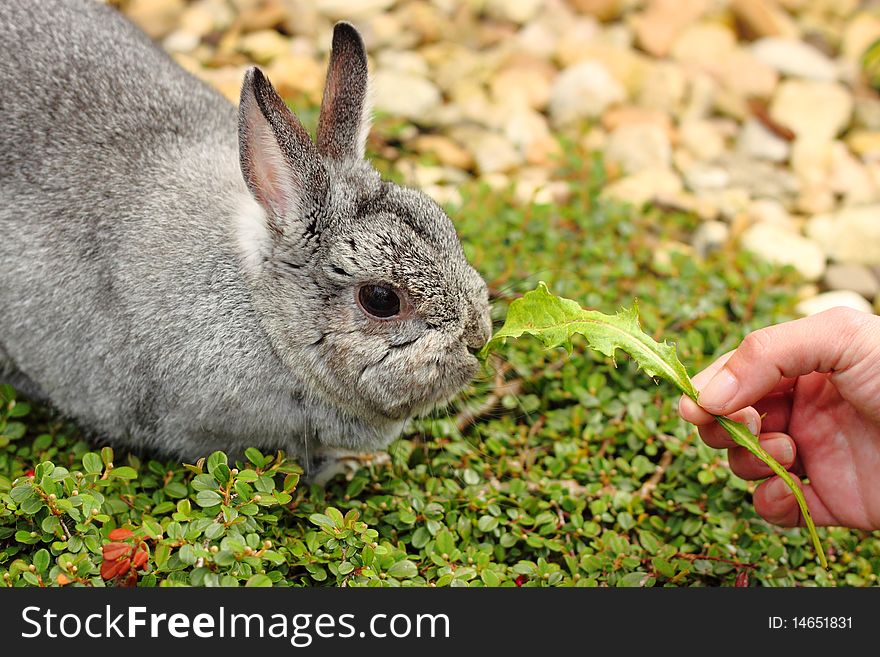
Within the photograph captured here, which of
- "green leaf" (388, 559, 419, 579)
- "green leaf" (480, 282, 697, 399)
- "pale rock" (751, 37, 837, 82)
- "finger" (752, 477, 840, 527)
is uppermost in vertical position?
"pale rock" (751, 37, 837, 82)

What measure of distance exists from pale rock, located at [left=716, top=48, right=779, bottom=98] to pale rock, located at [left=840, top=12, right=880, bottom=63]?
33.2 inches

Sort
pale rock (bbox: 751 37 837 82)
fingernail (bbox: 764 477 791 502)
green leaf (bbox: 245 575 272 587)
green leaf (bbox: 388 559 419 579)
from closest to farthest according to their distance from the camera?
1. green leaf (bbox: 245 575 272 587)
2. green leaf (bbox: 388 559 419 579)
3. fingernail (bbox: 764 477 791 502)
4. pale rock (bbox: 751 37 837 82)

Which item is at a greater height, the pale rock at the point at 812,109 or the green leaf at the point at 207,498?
the pale rock at the point at 812,109

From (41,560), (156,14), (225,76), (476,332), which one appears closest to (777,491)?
(476,332)

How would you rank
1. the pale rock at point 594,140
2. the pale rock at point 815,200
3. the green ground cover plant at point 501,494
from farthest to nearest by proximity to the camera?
1. the pale rock at point 594,140
2. the pale rock at point 815,200
3. the green ground cover plant at point 501,494

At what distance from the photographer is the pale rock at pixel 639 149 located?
645 centimetres

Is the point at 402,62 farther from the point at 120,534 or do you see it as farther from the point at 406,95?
the point at 120,534

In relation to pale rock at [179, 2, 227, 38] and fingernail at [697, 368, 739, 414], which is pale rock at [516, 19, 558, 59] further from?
fingernail at [697, 368, 739, 414]

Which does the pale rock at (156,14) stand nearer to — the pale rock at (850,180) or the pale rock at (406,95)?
the pale rock at (406,95)

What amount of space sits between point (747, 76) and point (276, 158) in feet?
16.5

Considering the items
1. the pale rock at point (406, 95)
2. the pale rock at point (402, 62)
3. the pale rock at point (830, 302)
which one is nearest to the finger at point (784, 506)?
the pale rock at point (830, 302)

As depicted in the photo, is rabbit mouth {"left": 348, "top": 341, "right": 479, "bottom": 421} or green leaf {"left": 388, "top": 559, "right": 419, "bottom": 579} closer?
green leaf {"left": 388, "top": 559, "right": 419, "bottom": 579}

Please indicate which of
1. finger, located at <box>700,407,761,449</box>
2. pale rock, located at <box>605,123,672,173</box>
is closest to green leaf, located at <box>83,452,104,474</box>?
finger, located at <box>700,407,761,449</box>

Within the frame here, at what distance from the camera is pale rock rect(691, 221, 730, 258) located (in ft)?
19.2
